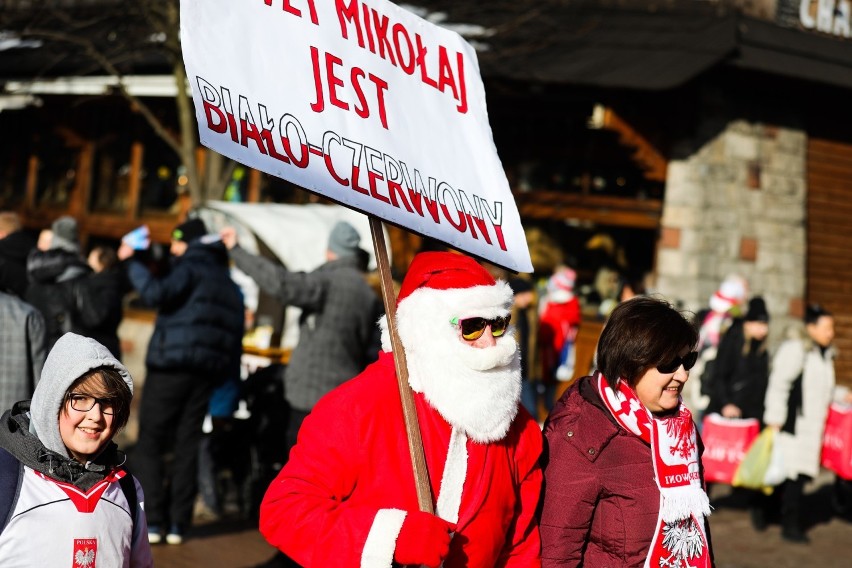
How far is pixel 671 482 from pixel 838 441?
6242 millimetres

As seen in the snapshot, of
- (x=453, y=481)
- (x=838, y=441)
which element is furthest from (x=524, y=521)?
(x=838, y=441)

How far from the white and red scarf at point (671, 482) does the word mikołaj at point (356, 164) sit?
59 centimetres

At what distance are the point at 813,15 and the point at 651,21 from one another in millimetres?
2229

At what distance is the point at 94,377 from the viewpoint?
10.9 ft

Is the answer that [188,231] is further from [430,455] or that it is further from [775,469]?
[430,455]

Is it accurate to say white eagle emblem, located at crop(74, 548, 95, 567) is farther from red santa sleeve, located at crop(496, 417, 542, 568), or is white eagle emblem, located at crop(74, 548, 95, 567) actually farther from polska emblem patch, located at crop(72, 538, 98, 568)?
red santa sleeve, located at crop(496, 417, 542, 568)

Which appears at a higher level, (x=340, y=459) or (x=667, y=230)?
(x=667, y=230)

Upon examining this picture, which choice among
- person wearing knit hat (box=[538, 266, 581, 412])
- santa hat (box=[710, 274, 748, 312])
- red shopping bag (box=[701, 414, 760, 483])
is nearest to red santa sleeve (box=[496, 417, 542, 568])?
red shopping bag (box=[701, 414, 760, 483])

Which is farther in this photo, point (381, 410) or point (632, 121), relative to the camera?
point (632, 121)

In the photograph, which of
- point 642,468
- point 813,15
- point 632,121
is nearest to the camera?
point 642,468

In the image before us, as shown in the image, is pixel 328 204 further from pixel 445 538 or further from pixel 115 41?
pixel 445 538

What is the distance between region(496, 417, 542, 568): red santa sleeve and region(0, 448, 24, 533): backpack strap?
1304 millimetres

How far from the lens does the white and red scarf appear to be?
3363 mm

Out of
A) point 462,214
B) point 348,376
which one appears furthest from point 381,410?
point 348,376
